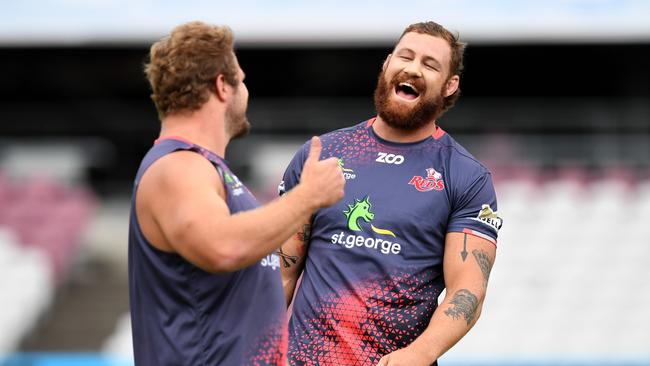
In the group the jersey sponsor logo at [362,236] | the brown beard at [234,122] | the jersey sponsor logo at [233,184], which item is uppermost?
the brown beard at [234,122]

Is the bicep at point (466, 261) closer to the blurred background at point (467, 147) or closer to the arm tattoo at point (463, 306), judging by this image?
the arm tattoo at point (463, 306)

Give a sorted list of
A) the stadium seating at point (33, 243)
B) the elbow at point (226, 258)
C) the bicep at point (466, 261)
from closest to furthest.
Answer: the elbow at point (226, 258) < the bicep at point (466, 261) < the stadium seating at point (33, 243)

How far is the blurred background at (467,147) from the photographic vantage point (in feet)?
36.3

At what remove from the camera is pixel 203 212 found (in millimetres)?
2891

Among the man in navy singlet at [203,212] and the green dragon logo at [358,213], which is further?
the green dragon logo at [358,213]

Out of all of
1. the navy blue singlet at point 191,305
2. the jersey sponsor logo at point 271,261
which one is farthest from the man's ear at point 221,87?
the jersey sponsor logo at point 271,261

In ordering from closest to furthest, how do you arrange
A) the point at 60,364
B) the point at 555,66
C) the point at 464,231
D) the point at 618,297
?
the point at 464,231, the point at 60,364, the point at 618,297, the point at 555,66

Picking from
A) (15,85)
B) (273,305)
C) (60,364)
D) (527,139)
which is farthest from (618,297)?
(15,85)

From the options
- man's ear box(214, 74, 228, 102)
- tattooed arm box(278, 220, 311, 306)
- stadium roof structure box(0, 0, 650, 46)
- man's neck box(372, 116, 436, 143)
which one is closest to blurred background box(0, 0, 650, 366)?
stadium roof structure box(0, 0, 650, 46)

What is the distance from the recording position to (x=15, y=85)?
54.6ft

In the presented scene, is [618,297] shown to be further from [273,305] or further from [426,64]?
[273,305]

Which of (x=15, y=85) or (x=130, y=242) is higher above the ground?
(x=130, y=242)

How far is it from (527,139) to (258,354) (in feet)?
32.8

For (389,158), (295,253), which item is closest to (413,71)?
(389,158)
